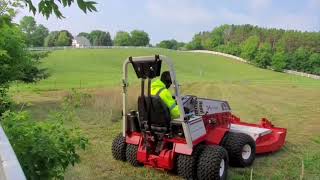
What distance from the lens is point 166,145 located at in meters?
7.61

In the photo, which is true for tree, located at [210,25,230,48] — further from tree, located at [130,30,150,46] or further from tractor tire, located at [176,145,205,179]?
tractor tire, located at [176,145,205,179]

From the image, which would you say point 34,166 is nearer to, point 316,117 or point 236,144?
point 236,144

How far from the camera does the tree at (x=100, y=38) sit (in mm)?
145250

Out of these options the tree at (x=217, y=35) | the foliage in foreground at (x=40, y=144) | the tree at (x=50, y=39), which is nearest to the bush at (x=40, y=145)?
the foliage in foreground at (x=40, y=144)

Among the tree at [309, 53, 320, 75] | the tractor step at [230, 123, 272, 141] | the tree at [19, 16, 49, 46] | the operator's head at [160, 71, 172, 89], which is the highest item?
the tree at [19, 16, 49, 46]

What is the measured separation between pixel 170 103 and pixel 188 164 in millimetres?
1003

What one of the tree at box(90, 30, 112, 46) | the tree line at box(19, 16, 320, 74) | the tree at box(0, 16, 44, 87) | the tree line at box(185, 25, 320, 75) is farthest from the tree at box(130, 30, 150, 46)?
the tree at box(0, 16, 44, 87)

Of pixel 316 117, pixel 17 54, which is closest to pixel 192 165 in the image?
pixel 17 54

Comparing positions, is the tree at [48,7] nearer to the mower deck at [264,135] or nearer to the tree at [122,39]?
the mower deck at [264,135]

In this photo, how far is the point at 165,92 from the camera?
7.16 metres

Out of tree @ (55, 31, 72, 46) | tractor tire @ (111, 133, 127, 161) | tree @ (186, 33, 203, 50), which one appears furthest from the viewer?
tree @ (186, 33, 203, 50)

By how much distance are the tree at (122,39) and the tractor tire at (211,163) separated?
13558cm

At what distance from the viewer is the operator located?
716cm

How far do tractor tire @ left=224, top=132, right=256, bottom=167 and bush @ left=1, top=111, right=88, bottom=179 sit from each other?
3.95 metres
